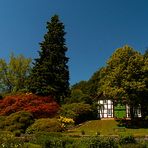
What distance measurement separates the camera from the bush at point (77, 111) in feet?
176

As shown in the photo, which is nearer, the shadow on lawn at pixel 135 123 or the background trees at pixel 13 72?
the shadow on lawn at pixel 135 123

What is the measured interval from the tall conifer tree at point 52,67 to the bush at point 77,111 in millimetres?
4197

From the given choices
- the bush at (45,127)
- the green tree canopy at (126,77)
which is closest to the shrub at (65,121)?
the bush at (45,127)

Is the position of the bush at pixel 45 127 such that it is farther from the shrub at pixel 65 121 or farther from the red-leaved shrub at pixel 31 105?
the red-leaved shrub at pixel 31 105

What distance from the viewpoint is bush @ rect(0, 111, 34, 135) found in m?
44.7

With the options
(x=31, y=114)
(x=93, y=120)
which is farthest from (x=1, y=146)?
(x=93, y=120)

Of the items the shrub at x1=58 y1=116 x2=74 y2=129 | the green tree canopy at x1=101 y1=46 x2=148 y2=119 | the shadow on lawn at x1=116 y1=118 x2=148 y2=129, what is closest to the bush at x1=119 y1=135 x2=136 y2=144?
the shrub at x1=58 y1=116 x2=74 y2=129

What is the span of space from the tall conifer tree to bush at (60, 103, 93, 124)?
4197mm

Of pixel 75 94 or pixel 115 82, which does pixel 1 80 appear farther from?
pixel 115 82

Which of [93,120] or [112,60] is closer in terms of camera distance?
[112,60]

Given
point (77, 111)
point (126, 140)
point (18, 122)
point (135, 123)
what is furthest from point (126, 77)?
point (126, 140)

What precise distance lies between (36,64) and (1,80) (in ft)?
48.4

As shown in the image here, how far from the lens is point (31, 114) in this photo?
156ft

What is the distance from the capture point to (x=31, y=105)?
52031 millimetres
